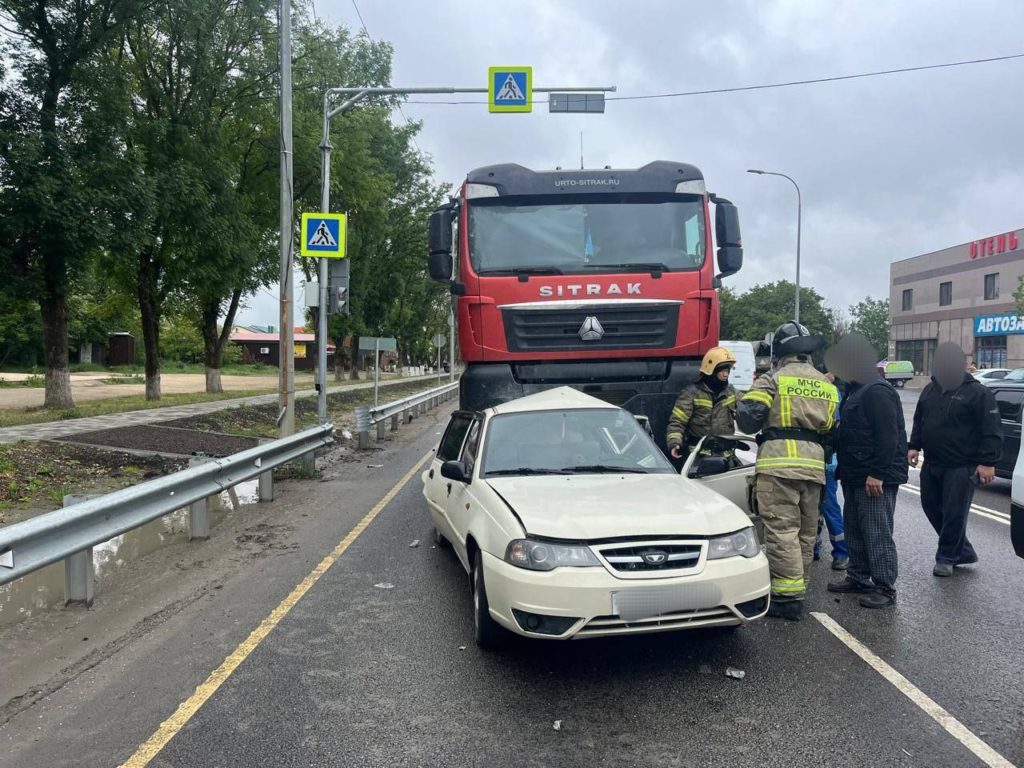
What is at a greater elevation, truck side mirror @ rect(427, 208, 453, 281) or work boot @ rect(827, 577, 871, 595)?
truck side mirror @ rect(427, 208, 453, 281)

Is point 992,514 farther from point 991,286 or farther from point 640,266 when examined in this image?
point 991,286

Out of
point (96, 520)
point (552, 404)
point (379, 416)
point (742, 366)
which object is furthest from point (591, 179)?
point (742, 366)

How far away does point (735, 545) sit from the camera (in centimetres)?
419

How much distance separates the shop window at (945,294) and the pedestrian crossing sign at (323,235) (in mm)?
56488

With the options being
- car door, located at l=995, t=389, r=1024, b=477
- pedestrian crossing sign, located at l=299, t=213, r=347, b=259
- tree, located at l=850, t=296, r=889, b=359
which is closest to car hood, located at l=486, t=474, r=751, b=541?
A: car door, located at l=995, t=389, r=1024, b=477

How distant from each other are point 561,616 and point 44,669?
288 centimetres

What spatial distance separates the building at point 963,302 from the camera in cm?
5081

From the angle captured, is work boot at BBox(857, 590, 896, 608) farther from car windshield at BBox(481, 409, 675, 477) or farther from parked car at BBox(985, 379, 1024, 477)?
parked car at BBox(985, 379, 1024, 477)

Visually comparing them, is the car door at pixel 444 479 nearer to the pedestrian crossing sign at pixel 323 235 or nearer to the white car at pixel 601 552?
the white car at pixel 601 552

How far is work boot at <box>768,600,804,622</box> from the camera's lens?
501cm

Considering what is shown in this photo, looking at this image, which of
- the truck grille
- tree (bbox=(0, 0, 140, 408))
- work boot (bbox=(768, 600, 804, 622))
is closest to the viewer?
work boot (bbox=(768, 600, 804, 622))

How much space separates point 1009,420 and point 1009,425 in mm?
117

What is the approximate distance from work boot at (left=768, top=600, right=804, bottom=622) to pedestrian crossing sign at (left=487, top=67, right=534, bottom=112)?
9425 mm

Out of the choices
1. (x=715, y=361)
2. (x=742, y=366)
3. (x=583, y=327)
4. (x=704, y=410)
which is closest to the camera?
(x=715, y=361)
